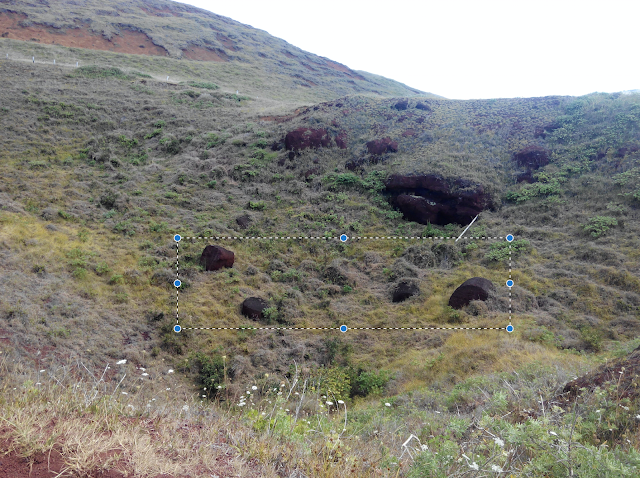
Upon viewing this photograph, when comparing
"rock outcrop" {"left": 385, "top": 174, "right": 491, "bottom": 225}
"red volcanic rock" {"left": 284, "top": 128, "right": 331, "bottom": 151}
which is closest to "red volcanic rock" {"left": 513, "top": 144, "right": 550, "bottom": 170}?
"rock outcrop" {"left": 385, "top": 174, "right": 491, "bottom": 225}

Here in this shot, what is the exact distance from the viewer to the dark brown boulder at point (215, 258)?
476 inches

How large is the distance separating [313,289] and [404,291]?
2733 mm

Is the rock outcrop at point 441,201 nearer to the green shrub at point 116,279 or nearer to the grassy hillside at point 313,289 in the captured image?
the grassy hillside at point 313,289

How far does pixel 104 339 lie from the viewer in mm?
8602

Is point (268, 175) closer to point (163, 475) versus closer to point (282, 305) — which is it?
point (282, 305)

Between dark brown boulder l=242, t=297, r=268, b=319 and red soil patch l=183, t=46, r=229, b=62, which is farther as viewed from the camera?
red soil patch l=183, t=46, r=229, b=62

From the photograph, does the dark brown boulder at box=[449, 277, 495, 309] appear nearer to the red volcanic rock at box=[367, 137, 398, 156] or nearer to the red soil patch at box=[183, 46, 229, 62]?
the red volcanic rock at box=[367, 137, 398, 156]

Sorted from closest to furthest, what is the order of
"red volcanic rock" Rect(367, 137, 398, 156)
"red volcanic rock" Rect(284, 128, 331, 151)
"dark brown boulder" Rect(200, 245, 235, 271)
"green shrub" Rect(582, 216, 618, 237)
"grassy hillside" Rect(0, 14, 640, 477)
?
"grassy hillside" Rect(0, 14, 640, 477)
"dark brown boulder" Rect(200, 245, 235, 271)
"green shrub" Rect(582, 216, 618, 237)
"red volcanic rock" Rect(367, 137, 398, 156)
"red volcanic rock" Rect(284, 128, 331, 151)

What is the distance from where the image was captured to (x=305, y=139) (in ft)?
64.7

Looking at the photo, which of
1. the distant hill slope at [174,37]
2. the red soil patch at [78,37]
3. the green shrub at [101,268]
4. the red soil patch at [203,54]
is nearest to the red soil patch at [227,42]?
the distant hill slope at [174,37]

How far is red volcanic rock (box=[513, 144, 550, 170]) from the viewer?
658 inches

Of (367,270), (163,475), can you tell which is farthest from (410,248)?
(163,475)

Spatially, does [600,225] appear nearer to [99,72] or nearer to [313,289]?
[313,289]

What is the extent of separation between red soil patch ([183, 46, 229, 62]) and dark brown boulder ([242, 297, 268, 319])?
40.8 meters
